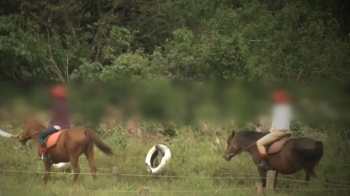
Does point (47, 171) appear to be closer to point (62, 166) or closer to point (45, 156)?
point (45, 156)

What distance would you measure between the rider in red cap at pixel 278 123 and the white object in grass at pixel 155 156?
1.22m

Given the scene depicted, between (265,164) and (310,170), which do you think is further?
(265,164)

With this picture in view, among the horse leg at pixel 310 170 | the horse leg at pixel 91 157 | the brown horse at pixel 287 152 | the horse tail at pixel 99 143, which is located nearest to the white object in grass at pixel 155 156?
the horse tail at pixel 99 143

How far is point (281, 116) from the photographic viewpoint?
29.2 ft

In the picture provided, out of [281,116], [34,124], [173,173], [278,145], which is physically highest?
[281,116]

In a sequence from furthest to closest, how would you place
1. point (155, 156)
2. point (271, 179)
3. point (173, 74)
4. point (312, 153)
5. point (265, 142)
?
1. point (173, 74)
2. point (155, 156)
3. point (265, 142)
4. point (312, 153)
5. point (271, 179)

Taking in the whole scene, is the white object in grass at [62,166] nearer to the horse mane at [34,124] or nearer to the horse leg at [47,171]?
the horse leg at [47,171]

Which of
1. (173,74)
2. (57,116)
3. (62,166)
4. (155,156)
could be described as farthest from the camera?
(173,74)

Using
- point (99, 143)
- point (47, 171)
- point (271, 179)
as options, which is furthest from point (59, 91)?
point (271, 179)

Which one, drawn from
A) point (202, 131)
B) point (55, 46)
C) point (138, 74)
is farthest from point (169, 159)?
point (55, 46)

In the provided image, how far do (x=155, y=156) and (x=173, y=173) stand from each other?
390 mm

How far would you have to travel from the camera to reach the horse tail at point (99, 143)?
9.05 metres

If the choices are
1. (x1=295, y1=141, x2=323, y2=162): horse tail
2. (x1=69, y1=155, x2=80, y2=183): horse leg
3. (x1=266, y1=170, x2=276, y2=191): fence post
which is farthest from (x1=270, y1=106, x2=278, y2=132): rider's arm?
(x1=69, y1=155, x2=80, y2=183): horse leg

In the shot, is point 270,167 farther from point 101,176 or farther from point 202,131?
point 101,176
